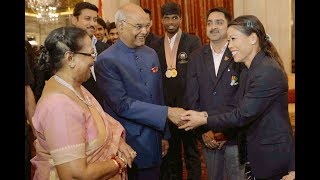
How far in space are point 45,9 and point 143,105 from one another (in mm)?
7910

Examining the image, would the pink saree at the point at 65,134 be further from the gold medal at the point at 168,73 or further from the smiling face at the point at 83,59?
the gold medal at the point at 168,73

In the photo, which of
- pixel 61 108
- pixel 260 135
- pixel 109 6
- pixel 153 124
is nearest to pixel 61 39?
pixel 61 108

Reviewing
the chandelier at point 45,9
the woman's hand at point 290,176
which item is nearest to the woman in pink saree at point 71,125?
the woman's hand at point 290,176

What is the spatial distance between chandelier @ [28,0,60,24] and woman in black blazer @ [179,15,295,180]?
7.95m

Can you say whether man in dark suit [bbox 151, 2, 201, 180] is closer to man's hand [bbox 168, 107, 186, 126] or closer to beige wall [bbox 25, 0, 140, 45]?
man's hand [bbox 168, 107, 186, 126]

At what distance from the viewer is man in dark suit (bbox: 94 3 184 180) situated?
2.97m

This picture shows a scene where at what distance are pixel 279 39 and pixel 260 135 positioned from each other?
6.55 metres

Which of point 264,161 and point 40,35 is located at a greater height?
point 40,35

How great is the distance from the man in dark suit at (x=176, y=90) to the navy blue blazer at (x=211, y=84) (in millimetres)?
740

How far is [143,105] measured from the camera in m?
2.97

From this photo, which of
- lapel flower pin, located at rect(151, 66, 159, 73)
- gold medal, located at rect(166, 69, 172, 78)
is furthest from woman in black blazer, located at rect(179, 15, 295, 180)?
gold medal, located at rect(166, 69, 172, 78)

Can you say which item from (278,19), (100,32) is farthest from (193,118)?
(278,19)

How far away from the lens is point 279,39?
869 cm
